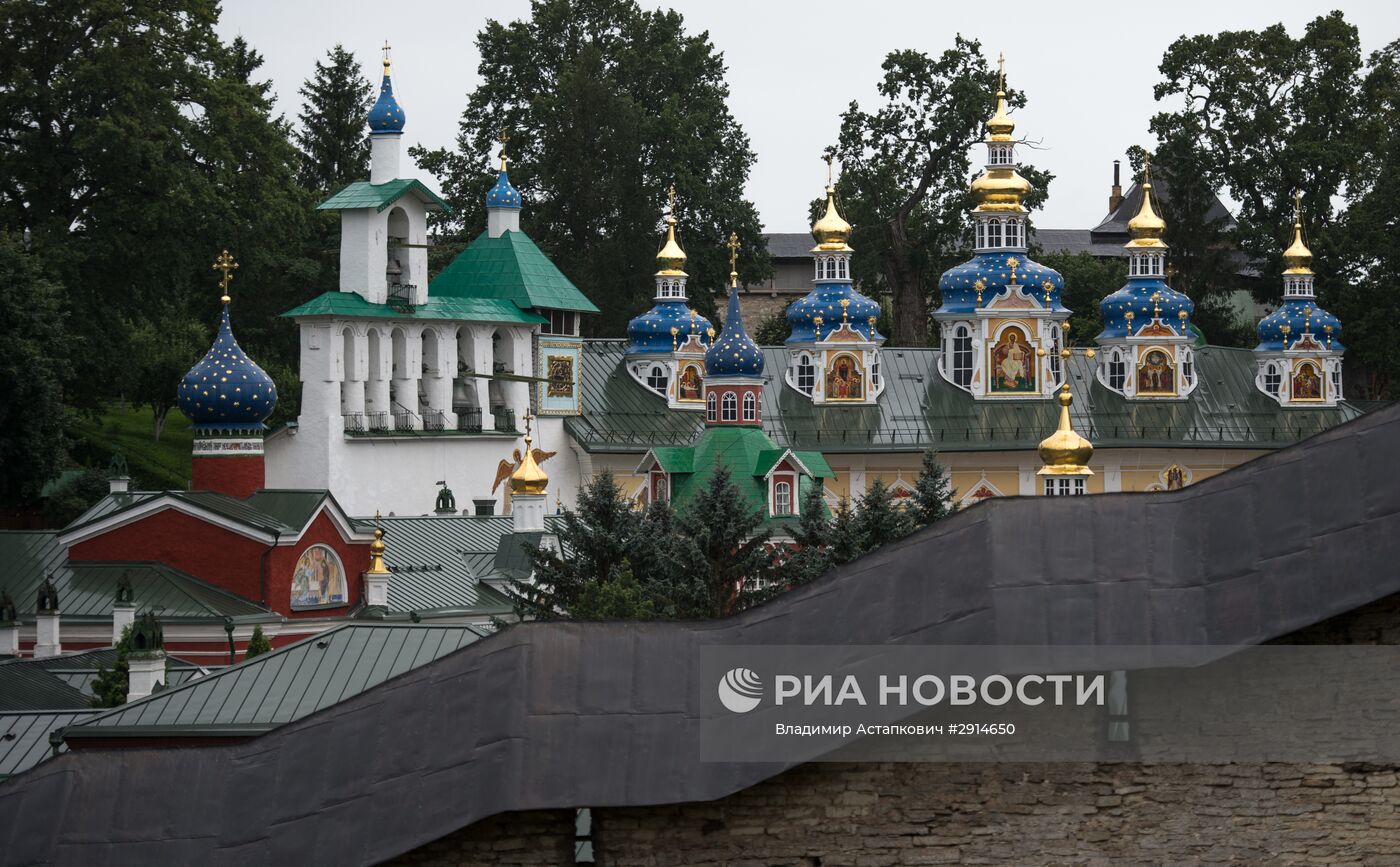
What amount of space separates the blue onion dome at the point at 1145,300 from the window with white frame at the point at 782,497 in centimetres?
1425

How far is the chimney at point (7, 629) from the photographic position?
105 ft

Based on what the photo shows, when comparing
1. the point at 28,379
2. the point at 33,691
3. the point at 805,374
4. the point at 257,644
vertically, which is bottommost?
the point at 33,691

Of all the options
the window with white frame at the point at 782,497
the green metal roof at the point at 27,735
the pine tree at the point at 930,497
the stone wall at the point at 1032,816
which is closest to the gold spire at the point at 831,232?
the window with white frame at the point at 782,497

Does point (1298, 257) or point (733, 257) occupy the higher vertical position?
point (1298, 257)

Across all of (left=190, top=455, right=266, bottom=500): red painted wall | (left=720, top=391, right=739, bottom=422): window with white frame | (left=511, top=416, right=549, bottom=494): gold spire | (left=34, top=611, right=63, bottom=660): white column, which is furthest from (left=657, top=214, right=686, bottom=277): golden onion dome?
(left=34, top=611, right=63, bottom=660): white column

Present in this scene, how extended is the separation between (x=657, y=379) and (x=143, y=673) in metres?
35.5

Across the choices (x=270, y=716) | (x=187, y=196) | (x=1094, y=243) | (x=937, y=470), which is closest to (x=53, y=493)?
(x=187, y=196)

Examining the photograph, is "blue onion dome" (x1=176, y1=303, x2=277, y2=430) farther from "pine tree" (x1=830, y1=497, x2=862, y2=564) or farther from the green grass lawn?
"pine tree" (x1=830, y1=497, x2=862, y2=564)

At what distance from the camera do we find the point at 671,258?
64000 mm

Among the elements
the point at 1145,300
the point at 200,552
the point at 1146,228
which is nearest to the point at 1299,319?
the point at 1145,300

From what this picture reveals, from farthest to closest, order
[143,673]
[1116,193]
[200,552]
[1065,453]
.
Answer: [1116,193] → [1065,453] → [200,552] → [143,673]

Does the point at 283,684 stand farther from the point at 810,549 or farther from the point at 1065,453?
the point at 1065,453

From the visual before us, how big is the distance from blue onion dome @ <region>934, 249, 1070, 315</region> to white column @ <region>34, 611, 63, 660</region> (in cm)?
3304

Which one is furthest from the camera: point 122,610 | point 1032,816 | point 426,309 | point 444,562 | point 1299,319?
point 1299,319
